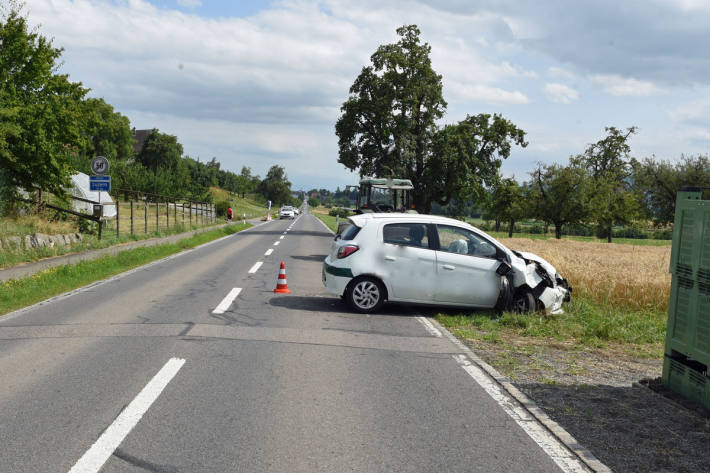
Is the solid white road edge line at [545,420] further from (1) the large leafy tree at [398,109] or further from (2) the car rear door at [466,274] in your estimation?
(1) the large leafy tree at [398,109]

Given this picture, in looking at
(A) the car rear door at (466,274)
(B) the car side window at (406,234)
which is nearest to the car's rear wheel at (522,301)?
(A) the car rear door at (466,274)

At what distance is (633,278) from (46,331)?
10473mm

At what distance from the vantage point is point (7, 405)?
15.3 feet

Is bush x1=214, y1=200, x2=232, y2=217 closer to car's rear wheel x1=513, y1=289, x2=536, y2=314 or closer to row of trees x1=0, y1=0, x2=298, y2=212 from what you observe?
row of trees x1=0, y1=0, x2=298, y2=212

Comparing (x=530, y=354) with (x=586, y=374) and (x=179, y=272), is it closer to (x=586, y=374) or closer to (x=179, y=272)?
(x=586, y=374)

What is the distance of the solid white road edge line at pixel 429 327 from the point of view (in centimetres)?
827

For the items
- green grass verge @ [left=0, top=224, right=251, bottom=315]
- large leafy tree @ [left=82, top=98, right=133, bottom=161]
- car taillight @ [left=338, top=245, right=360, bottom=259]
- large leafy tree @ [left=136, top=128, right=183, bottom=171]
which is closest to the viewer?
car taillight @ [left=338, top=245, right=360, bottom=259]

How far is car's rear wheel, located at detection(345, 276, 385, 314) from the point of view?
950cm

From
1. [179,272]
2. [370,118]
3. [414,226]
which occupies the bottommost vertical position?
[179,272]

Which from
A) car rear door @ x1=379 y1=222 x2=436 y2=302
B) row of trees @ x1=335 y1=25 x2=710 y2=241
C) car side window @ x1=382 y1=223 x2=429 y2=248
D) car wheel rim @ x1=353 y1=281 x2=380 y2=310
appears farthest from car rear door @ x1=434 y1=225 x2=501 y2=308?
row of trees @ x1=335 y1=25 x2=710 y2=241

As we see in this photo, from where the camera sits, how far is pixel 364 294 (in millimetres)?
9547

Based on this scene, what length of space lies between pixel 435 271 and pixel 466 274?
52 cm

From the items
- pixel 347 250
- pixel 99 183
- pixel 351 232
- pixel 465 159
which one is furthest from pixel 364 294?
pixel 465 159

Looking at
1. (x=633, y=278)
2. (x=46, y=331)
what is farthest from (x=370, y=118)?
(x=46, y=331)
